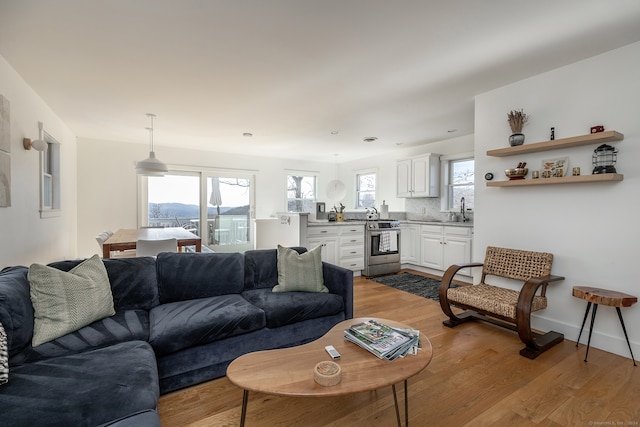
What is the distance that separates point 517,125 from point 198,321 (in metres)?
3.26

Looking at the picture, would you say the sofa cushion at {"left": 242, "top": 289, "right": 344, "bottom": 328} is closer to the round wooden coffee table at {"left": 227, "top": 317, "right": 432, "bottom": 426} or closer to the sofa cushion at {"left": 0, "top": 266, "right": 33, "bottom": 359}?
the round wooden coffee table at {"left": 227, "top": 317, "right": 432, "bottom": 426}

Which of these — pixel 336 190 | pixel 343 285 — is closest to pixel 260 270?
pixel 343 285

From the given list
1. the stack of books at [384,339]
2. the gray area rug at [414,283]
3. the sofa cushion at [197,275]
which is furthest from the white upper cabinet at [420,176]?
the stack of books at [384,339]

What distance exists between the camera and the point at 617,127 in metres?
2.35

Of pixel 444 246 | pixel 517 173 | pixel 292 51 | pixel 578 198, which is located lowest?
pixel 444 246

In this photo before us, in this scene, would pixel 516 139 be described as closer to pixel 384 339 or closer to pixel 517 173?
pixel 517 173

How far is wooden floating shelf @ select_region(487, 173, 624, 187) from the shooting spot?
229cm

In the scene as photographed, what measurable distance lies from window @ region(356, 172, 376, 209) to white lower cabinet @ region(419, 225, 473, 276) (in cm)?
197

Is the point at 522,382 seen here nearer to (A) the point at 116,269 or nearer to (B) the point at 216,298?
(B) the point at 216,298

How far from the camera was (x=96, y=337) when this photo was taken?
168cm

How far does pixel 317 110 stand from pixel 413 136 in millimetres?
2075

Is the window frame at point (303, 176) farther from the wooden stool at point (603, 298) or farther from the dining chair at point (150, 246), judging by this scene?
the wooden stool at point (603, 298)

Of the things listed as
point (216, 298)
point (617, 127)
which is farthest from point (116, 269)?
point (617, 127)

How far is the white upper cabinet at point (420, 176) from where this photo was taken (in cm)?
524
